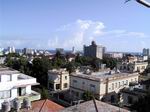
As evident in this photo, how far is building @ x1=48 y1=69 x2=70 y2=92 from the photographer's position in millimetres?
53281

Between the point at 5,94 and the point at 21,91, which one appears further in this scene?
the point at 21,91

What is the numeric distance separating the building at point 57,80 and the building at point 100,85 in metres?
7.15

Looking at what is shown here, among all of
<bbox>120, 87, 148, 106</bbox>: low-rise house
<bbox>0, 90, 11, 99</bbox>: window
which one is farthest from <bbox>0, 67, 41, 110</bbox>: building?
<bbox>120, 87, 148, 106</bbox>: low-rise house

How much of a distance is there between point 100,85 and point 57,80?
15.5m

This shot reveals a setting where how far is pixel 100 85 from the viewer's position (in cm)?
4009

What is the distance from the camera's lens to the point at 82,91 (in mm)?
43281

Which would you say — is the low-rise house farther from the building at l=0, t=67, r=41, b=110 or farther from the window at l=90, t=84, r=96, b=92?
the building at l=0, t=67, r=41, b=110

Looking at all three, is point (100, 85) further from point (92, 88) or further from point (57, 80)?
point (57, 80)

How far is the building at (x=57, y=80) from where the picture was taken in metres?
53.3

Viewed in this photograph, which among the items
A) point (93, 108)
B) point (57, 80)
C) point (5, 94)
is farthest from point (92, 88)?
point (93, 108)

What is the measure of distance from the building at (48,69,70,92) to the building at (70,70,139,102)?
23.4 ft

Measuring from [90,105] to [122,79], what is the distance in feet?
88.8

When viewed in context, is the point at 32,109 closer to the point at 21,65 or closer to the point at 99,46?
the point at 21,65

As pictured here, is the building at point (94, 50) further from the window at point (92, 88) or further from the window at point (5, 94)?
the window at point (5, 94)
